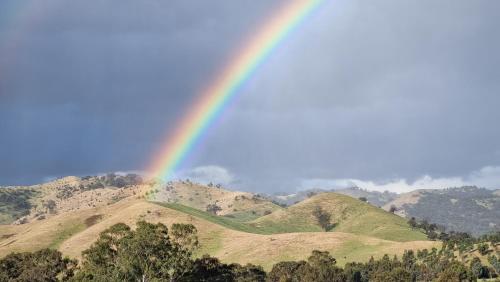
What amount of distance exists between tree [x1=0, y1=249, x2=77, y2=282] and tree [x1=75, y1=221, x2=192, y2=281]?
1811 centimetres

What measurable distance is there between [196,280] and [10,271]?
57.6 meters

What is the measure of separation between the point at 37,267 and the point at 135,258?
41644 millimetres

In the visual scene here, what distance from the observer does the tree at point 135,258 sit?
128750 millimetres

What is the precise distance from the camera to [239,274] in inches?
7146

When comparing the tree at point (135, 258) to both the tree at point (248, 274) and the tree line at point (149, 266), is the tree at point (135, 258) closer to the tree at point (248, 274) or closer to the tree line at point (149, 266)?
the tree line at point (149, 266)

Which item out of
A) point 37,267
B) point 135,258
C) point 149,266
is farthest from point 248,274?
point 37,267

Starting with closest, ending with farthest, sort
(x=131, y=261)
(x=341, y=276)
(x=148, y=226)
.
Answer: (x=131, y=261) < (x=148, y=226) < (x=341, y=276)

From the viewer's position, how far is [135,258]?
129125 mm

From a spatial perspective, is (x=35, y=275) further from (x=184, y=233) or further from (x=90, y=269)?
(x=184, y=233)

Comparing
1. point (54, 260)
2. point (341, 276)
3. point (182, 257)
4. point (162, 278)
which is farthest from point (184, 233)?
point (341, 276)

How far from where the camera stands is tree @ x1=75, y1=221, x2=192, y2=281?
422ft

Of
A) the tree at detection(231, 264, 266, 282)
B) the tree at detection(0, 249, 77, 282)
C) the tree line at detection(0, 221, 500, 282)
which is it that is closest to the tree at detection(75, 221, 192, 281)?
the tree line at detection(0, 221, 500, 282)

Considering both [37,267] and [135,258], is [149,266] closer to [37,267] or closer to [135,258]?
[135,258]

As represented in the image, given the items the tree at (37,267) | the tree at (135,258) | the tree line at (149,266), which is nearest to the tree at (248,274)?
the tree line at (149,266)
